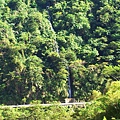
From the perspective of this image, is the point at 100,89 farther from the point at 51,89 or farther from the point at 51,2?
the point at 51,2

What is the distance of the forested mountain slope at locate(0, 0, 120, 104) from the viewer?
26.6m

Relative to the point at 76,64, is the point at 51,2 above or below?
above

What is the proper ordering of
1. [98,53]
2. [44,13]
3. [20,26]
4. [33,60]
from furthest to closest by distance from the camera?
[44,13]
[20,26]
[98,53]
[33,60]

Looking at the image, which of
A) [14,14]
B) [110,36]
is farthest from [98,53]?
[14,14]

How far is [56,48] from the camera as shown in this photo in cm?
3020

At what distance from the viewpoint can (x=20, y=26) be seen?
107 feet

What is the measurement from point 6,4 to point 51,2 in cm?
490

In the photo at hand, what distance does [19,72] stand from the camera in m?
27.1

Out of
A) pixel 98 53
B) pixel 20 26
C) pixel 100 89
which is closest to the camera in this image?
pixel 100 89

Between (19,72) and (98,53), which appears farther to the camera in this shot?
(98,53)

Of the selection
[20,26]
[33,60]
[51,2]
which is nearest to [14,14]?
[20,26]

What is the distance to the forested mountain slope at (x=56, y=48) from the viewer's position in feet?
87.2

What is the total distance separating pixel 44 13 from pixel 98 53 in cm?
867

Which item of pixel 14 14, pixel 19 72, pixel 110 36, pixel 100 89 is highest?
pixel 14 14
